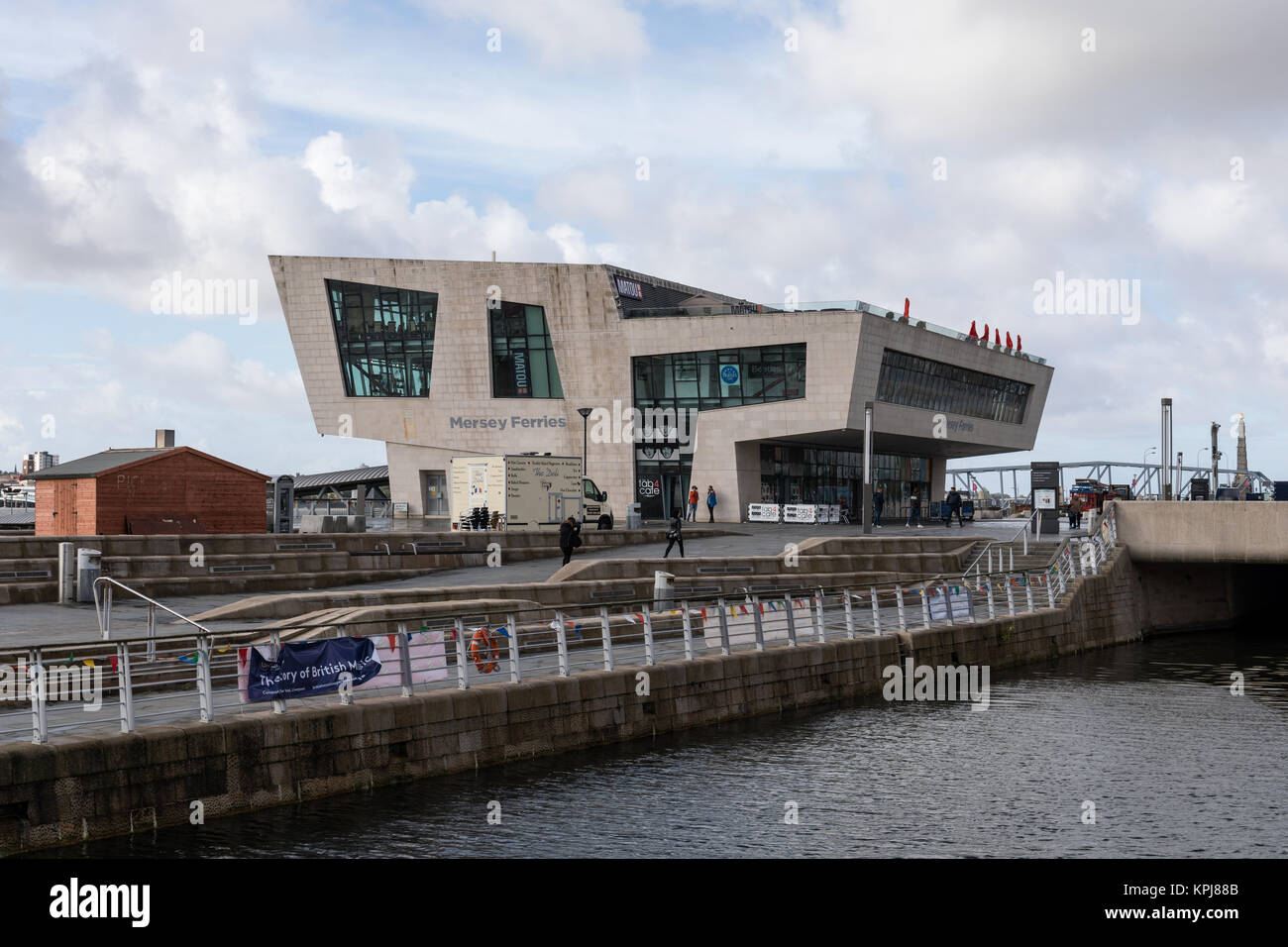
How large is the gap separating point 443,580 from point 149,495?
34.3 feet

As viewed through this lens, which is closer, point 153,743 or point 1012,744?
point 153,743

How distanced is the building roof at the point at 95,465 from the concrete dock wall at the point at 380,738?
73.1 ft

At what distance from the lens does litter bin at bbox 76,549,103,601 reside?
2612cm

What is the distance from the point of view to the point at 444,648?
58.3 ft

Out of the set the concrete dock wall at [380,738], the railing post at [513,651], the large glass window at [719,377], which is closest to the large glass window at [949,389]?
the large glass window at [719,377]

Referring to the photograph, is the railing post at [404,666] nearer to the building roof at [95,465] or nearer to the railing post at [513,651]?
the railing post at [513,651]

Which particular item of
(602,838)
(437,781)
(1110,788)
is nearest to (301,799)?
(437,781)

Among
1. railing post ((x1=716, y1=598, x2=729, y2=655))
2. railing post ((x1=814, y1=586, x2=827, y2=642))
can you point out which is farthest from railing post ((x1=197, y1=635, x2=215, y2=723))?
railing post ((x1=814, y1=586, x2=827, y2=642))

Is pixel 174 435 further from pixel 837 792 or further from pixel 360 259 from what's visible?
pixel 837 792

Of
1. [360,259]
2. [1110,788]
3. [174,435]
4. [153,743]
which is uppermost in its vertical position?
[360,259]

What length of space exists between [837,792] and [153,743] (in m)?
8.31

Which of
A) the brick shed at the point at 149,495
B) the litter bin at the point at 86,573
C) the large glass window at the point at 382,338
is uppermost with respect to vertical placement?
the large glass window at the point at 382,338

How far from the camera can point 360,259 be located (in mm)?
65812

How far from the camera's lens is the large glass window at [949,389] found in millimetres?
A: 63250
